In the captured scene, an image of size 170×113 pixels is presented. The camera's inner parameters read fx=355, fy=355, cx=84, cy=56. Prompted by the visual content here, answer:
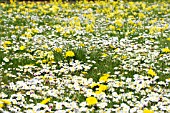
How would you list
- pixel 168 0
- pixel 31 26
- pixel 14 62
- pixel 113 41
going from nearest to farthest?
pixel 14 62
pixel 113 41
pixel 31 26
pixel 168 0

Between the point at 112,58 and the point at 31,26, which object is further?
the point at 31,26

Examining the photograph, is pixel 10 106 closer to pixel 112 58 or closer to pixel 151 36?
pixel 112 58

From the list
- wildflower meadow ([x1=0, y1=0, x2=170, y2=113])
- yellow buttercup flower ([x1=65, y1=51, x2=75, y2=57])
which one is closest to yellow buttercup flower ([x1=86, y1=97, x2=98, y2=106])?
wildflower meadow ([x1=0, y1=0, x2=170, y2=113])

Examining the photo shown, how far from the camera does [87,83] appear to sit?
4176mm

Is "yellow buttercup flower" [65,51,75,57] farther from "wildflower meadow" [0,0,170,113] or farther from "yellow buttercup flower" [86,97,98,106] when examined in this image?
"yellow buttercup flower" [86,97,98,106]

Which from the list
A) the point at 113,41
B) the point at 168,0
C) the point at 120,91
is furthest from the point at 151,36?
the point at 168,0

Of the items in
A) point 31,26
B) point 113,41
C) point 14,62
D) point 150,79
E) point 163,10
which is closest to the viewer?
point 150,79

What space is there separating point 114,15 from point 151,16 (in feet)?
3.28

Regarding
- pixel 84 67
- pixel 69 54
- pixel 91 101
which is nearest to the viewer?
pixel 91 101

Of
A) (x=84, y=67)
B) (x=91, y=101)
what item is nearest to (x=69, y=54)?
(x=84, y=67)

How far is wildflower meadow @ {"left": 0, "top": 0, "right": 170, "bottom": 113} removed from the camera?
356 cm

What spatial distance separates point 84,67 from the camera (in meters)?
4.84

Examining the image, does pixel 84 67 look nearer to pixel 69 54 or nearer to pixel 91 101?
pixel 69 54

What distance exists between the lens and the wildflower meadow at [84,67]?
11.7 ft
